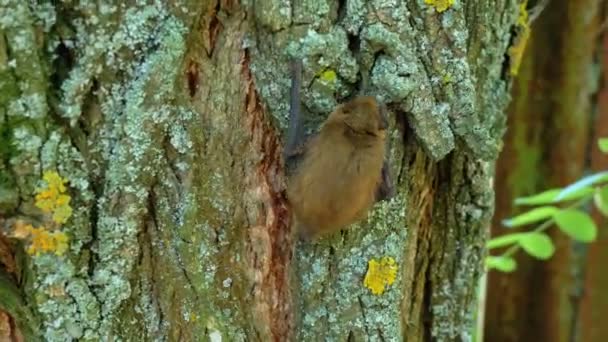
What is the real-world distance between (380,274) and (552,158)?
1179mm

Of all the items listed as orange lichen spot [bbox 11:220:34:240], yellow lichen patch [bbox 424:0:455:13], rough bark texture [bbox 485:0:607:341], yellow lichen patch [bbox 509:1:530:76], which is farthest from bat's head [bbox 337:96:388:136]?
rough bark texture [bbox 485:0:607:341]

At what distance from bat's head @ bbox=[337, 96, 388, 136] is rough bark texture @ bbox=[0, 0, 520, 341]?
27 mm

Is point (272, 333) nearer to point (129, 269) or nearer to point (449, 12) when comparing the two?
point (129, 269)

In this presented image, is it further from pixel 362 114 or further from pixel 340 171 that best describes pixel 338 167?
pixel 362 114

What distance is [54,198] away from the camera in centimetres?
132

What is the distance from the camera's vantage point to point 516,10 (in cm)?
162

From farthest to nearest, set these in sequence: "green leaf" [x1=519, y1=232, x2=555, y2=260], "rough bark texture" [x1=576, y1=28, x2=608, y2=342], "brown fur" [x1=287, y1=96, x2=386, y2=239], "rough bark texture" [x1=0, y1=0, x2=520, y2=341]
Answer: "rough bark texture" [x1=576, y1=28, x2=608, y2=342] < "green leaf" [x1=519, y1=232, x2=555, y2=260] < "brown fur" [x1=287, y1=96, x2=386, y2=239] < "rough bark texture" [x1=0, y1=0, x2=520, y2=341]

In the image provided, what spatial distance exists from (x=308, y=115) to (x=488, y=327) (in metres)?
1.53

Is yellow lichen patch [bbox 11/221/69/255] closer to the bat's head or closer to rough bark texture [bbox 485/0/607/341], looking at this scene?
the bat's head

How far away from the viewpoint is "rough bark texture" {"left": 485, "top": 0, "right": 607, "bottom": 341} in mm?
2439

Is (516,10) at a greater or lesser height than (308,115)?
greater

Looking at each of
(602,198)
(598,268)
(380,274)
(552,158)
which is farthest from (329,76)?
(598,268)

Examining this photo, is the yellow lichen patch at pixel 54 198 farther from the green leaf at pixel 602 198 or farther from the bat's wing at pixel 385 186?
the green leaf at pixel 602 198

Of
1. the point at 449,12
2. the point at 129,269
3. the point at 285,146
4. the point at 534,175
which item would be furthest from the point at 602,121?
the point at 129,269
